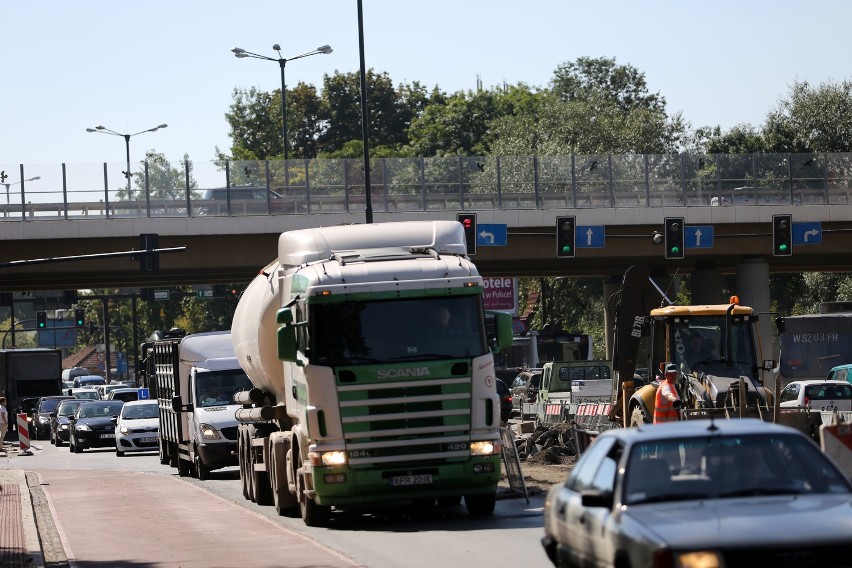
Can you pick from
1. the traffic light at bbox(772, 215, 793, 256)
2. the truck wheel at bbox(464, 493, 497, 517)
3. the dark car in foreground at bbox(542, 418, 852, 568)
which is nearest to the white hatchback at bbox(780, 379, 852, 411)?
the traffic light at bbox(772, 215, 793, 256)

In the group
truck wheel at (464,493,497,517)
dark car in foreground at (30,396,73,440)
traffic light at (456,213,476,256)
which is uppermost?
traffic light at (456,213,476,256)

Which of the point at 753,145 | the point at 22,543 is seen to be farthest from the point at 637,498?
the point at 753,145

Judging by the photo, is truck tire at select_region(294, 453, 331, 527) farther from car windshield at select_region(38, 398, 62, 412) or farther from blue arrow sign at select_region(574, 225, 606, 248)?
car windshield at select_region(38, 398, 62, 412)

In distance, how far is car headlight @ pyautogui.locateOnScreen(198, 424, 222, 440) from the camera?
2917 cm

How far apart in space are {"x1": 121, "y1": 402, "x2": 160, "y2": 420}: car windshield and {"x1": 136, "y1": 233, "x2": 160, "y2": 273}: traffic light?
3.76 metres

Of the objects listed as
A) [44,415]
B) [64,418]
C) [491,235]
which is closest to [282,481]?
[491,235]

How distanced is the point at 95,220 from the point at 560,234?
49.5ft

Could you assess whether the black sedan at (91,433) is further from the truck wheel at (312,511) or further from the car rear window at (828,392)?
the truck wheel at (312,511)

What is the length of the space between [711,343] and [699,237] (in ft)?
85.3

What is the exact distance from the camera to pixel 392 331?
17484 mm

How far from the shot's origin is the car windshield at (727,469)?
371 inches

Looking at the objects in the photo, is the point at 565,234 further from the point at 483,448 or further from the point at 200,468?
the point at 483,448

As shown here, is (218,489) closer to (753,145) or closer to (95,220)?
(95,220)

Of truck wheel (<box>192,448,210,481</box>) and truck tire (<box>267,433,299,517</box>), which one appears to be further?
truck wheel (<box>192,448,210,481</box>)
